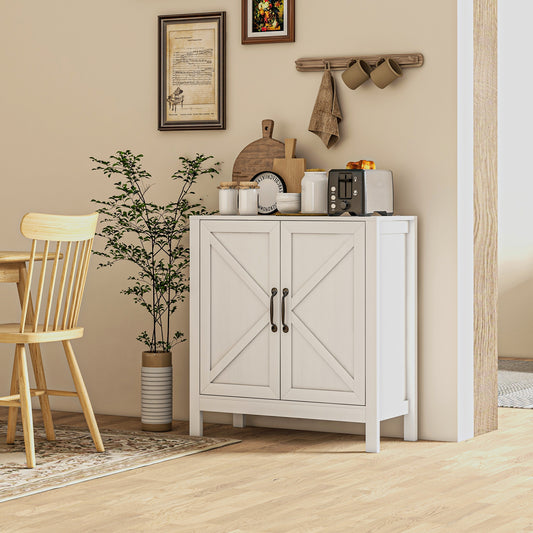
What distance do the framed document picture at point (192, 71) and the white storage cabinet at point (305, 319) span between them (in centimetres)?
65

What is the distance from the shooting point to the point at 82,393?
4.21 metres

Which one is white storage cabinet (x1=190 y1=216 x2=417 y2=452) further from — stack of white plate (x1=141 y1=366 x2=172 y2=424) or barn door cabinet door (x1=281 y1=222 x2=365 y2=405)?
stack of white plate (x1=141 y1=366 x2=172 y2=424)

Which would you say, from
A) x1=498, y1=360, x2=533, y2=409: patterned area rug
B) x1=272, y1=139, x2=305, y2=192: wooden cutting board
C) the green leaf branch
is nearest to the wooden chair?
the green leaf branch

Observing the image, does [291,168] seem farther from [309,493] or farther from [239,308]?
[309,493]

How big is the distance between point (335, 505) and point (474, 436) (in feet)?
4.53

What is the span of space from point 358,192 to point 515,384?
2297mm

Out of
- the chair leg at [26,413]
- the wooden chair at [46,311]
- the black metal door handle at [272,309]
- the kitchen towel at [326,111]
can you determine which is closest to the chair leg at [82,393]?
the wooden chair at [46,311]

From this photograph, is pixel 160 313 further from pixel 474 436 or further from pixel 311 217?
pixel 474 436

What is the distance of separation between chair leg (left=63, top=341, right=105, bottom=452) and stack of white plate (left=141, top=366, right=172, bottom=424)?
0.53 metres

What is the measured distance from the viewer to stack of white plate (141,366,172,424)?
4.78 meters

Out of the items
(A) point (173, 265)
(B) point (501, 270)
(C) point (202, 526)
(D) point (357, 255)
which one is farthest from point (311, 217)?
(B) point (501, 270)

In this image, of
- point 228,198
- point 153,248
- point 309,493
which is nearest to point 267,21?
point 228,198

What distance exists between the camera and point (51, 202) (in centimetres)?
534

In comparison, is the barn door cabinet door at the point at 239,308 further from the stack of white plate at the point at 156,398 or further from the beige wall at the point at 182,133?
the beige wall at the point at 182,133
